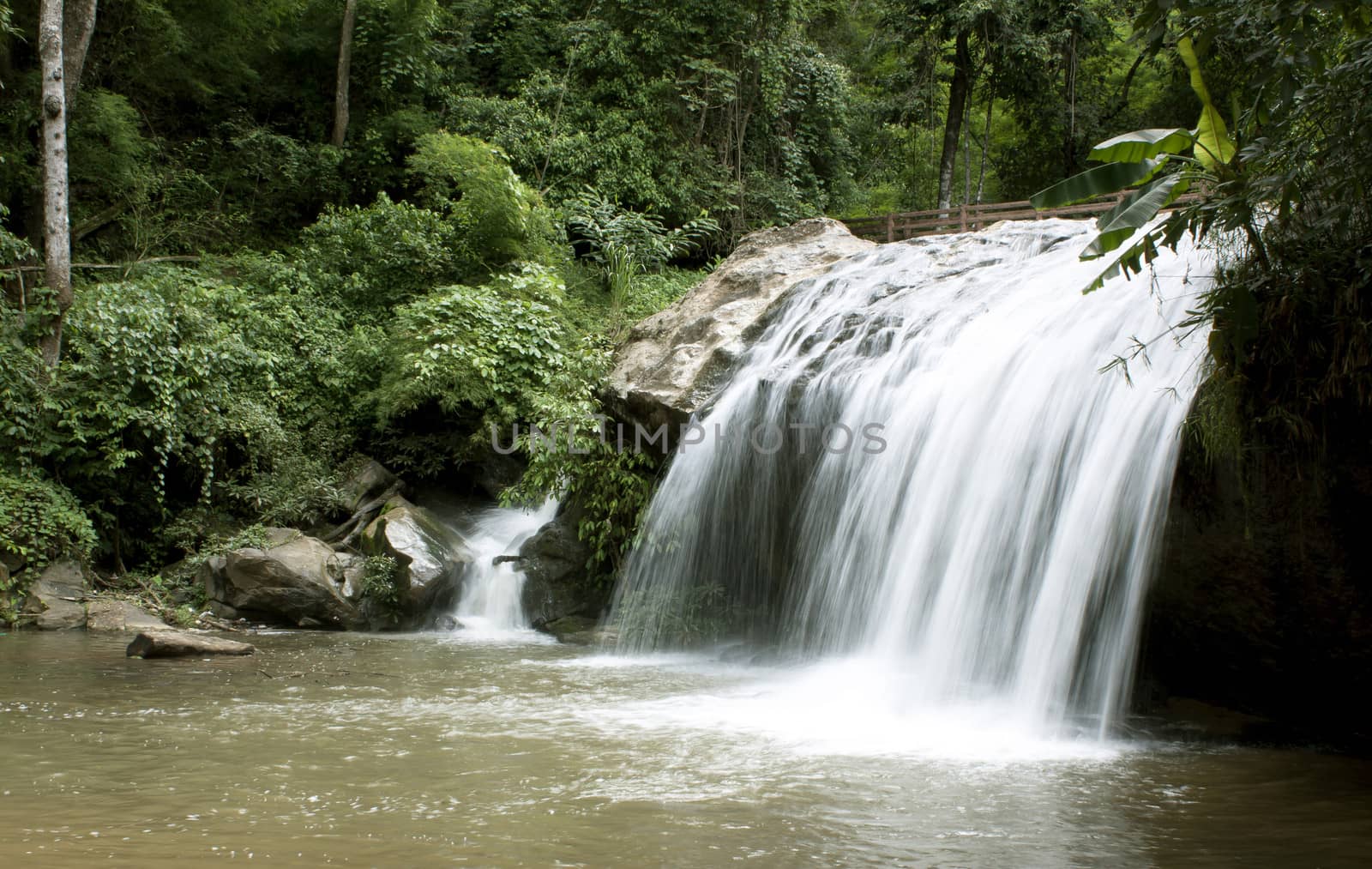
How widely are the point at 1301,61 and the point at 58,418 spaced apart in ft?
41.7

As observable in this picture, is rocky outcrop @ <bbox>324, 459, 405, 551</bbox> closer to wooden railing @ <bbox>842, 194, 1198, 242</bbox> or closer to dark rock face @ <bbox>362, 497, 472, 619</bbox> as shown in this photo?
dark rock face @ <bbox>362, 497, 472, 619</bbox>

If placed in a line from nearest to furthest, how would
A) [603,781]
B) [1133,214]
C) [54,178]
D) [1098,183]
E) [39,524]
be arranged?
[603,781] < [1133,214] < [1098,183] < [39,524] < [54,178]

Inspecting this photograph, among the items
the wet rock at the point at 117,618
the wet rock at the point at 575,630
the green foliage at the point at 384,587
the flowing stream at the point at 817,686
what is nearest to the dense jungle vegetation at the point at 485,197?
the wet rock at the point at 575,630

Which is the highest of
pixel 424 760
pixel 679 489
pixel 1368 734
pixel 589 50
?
pixel 589 50

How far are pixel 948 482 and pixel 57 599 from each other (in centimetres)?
950

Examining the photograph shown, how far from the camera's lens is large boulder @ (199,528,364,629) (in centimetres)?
1118

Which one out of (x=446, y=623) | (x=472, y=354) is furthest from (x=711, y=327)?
(x=446, y=623)

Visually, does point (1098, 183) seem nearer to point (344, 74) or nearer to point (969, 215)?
point (969, 215)

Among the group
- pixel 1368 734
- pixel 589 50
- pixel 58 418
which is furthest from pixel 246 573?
pixel 589 50

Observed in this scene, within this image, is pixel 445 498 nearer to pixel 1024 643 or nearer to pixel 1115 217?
pixel 1024 643

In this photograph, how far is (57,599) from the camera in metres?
11.1

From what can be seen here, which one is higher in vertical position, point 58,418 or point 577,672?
point 58,418

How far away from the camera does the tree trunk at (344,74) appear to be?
22891 millimetres

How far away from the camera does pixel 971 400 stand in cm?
861
